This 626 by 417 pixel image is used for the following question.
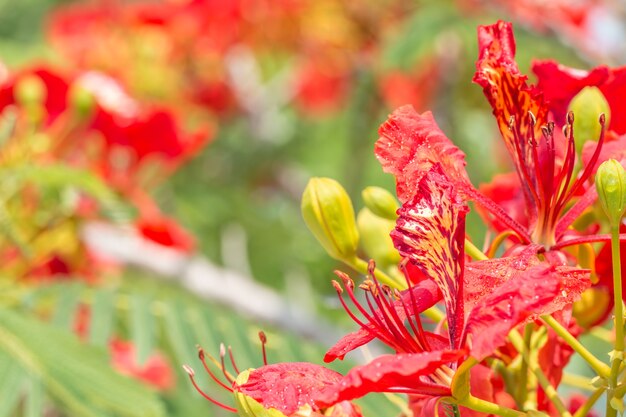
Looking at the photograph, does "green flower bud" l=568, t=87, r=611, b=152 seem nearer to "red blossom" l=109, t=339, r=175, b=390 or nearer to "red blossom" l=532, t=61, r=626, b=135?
"red blossom" l=532, t=61, r=626, b=135

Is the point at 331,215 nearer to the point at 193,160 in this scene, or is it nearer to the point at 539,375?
the point at 539,375

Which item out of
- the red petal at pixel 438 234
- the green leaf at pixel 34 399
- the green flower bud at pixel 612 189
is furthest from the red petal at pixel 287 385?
the green leaf at pixel 34 399

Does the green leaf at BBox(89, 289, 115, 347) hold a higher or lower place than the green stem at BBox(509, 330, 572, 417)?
lower

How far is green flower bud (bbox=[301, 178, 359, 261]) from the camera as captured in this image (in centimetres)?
88

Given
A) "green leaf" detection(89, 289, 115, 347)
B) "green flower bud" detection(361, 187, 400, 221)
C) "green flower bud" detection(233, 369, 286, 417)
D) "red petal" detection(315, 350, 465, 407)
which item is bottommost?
"green leaf" detection(89, 289, 115, 347)

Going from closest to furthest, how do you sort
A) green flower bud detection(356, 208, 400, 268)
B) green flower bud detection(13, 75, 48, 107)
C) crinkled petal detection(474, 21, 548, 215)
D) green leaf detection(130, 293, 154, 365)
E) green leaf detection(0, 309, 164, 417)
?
crinkled petal detection(474, 21, 548, 215) → green flower bud detection(356, 208, 400, 268) → green leaf detection(0, 309, 164, 417) → green leaf detection(130, 293, 154, 365) → green flower bud detection(13, 75, 48, 107)

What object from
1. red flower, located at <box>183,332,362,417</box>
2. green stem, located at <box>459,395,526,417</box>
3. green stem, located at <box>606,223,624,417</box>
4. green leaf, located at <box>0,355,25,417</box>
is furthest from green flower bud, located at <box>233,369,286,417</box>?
green leaf, located at <box>0,355,25,417</box>

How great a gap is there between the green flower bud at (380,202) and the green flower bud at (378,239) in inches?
2.9

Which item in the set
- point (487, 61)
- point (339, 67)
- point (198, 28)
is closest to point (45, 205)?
point (487, 61)

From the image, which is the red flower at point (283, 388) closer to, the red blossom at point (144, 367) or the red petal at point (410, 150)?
the red petal at point (410, 150)

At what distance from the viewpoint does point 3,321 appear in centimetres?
127

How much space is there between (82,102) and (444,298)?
1.08m

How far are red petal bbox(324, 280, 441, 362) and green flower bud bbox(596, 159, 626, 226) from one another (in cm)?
15

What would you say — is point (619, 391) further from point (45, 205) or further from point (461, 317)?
point (45, 205)
